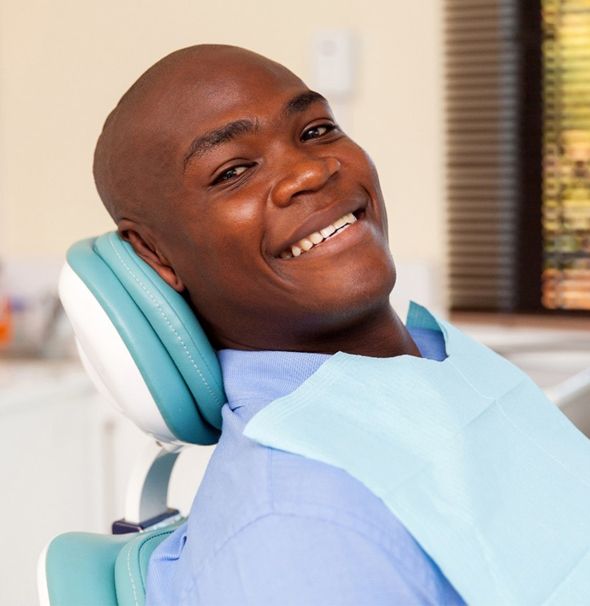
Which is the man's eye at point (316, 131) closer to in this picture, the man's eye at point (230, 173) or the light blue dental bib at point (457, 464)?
the man's eye at point (230, 173)

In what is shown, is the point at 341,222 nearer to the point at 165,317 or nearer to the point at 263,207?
the point at 263,207

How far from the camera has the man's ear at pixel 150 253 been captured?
1140 mm

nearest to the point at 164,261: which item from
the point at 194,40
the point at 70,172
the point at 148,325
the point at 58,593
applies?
the point at 148,325

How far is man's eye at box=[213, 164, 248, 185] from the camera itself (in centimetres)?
106

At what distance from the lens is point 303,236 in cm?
106

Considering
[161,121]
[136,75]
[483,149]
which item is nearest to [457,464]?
[161,121]

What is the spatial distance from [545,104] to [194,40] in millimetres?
901

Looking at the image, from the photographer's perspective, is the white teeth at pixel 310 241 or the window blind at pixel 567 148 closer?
the white teeth at pixel 310 241

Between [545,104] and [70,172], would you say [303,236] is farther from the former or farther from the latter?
[70,172]

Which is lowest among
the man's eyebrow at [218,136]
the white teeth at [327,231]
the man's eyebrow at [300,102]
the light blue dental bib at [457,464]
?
the light blue dental bib at [457,464]

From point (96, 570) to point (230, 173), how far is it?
0.41 metres

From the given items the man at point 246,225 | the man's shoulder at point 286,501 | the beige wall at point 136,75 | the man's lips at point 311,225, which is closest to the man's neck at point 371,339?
the man at point 246,225

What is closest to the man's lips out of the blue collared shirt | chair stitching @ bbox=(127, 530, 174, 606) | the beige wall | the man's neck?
the man's neck

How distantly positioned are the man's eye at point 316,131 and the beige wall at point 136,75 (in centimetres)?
153
